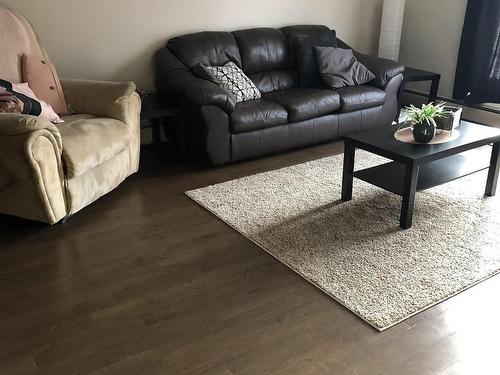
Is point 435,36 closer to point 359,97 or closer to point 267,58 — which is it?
point 359,97

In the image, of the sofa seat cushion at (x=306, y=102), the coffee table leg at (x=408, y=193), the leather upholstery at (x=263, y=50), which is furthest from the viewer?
the leather upholstery at (x=263, y=50)

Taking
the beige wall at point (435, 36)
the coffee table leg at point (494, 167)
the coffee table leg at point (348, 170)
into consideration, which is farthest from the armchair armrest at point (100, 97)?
the beige wall at point (435, 36)

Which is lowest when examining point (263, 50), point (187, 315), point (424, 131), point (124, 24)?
point (187, 315)

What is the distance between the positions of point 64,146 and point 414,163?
1.89m

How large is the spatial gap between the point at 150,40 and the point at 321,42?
1.53 metres

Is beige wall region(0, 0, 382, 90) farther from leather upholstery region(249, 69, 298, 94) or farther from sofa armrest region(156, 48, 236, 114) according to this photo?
leather upholstery region(249, 69, 298, 94)

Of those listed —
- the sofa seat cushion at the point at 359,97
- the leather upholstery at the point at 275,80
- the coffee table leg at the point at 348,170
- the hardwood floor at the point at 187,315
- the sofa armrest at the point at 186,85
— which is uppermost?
the sofa armrest at the point at 186,85

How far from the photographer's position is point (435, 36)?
5211 mm

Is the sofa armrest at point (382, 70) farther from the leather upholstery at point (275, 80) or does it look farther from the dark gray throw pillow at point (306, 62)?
the leather upholstery at point (275, 80)

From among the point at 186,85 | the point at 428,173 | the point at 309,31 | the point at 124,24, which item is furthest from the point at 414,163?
the point at 124,24

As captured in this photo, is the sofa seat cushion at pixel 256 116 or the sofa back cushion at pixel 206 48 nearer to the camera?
the sofa seat cushion at pixel 256 116

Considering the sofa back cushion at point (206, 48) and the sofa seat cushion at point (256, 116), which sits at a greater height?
the sofa back cushion at point (206, 48)

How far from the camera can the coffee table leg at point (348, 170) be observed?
3.13 meters

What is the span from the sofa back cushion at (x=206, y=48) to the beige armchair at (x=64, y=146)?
0.75 metres
